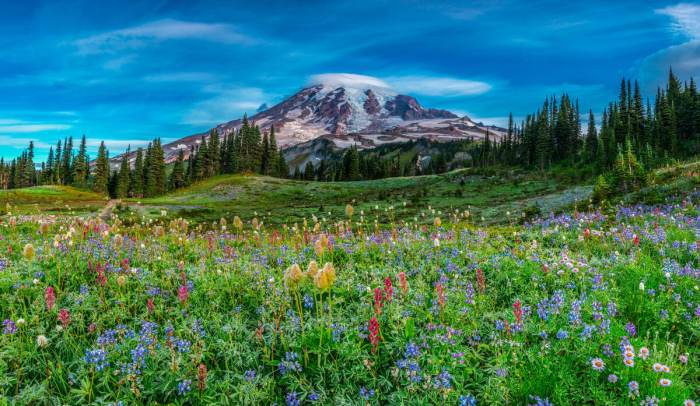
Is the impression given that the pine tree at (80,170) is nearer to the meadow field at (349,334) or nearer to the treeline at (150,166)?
the treeline at (150,166)

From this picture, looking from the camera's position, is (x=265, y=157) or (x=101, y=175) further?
(x=265, y=157)

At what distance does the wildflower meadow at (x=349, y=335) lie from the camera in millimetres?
3600

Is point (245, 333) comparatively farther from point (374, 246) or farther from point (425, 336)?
point (374, 246)

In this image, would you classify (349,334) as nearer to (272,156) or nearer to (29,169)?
(272,156)

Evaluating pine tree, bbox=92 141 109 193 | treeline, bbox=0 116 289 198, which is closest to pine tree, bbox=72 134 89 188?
treeline, bbox=0 116 289 198

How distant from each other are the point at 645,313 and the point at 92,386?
22.8 feet

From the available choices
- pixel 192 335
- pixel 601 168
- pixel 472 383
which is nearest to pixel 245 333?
pixel 192 335

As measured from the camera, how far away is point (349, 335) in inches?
168

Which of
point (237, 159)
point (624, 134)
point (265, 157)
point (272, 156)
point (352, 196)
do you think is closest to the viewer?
point (352, 196)

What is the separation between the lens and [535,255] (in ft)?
24.0

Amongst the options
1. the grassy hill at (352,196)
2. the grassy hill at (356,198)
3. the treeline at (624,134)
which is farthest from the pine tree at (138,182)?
the treeline at (624,134)

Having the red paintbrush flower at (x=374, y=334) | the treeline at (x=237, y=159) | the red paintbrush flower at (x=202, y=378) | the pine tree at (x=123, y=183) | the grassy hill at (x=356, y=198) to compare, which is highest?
the treeline at (x=237, y=159)

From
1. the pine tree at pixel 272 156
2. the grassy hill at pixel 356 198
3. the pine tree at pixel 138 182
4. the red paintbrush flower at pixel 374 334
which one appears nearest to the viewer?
the red paintbrush flower at pixel 374 334

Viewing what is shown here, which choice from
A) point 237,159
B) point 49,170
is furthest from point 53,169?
point 237,159
